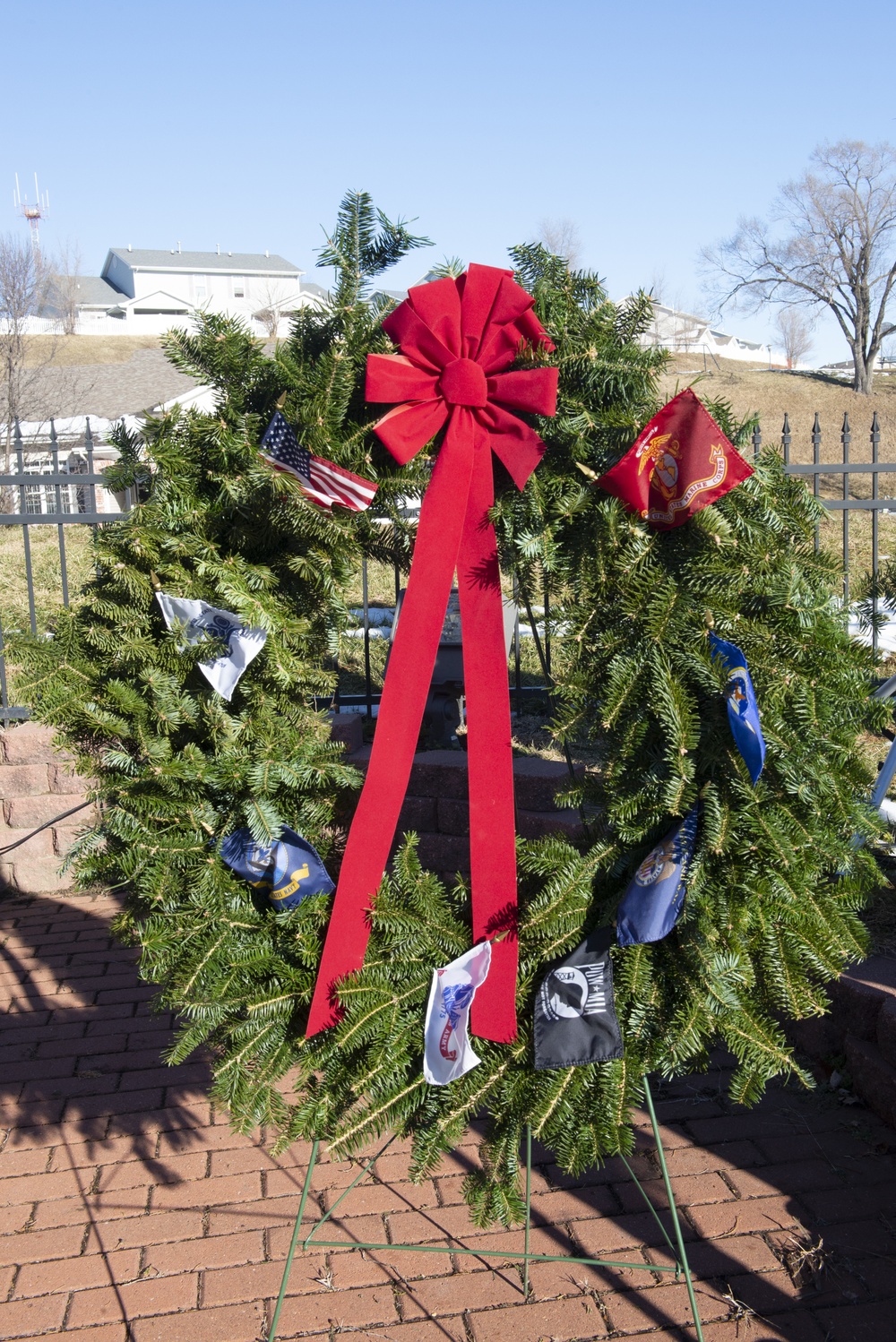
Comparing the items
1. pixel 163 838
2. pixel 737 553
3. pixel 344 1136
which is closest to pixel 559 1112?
pixel 344 1136

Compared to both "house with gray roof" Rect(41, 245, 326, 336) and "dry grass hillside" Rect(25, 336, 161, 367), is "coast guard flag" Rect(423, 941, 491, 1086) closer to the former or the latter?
"dry grass hillside" Rect(25, 336, 161, 367)

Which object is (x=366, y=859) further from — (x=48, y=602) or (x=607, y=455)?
(x=48, y=602)

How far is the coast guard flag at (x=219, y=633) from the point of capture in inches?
89.0

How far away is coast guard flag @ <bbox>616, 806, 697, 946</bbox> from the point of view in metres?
2.03

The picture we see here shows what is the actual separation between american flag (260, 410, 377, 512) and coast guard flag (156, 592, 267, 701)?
34 cm

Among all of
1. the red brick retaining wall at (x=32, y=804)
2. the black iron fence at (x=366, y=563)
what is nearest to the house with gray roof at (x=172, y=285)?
the black iron fence at (x=366, y=563)

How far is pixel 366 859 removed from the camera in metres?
2.24

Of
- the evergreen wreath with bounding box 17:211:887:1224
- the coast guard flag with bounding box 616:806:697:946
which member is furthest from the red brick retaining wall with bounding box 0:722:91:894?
the coast guard flag with bounding box 616:806:697:946

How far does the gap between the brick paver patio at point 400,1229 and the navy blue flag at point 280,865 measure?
804 mm

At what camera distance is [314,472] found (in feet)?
7.32

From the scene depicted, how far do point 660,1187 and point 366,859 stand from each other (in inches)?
64.4

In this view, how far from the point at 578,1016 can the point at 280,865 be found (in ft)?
2.41

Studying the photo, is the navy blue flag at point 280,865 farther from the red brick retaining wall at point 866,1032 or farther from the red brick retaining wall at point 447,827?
the red brick retaining wall at point 866,1032

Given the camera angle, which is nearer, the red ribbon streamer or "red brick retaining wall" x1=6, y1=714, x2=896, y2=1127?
the red ribbon streamer
